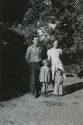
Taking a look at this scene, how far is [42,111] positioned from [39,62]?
1.92m

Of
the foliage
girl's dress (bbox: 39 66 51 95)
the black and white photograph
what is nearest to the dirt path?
the black and white photograph

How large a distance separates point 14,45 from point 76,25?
343cm

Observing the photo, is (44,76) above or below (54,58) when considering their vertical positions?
below

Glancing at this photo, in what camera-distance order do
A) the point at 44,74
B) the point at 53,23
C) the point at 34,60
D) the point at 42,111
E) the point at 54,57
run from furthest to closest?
the point at 53,23 → the point at 54,57 → the point at 44,74 → the point at 34,60 → the point at 42,111

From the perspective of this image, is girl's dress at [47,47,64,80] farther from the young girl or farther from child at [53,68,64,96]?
child at [53,68,64,96]

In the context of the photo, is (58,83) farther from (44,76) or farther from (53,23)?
(53,23)

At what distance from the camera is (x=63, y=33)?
12.7 m

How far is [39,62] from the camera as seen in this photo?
26.6ft

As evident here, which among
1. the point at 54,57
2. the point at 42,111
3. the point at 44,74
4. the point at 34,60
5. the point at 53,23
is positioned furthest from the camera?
the point at 53,23

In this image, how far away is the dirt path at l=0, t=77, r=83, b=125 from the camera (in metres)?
5.65

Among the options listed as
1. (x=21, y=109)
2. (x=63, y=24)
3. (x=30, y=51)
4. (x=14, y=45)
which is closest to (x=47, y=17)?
(x=63, y=24)

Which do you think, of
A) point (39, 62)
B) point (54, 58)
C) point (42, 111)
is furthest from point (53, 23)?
point (42, 111)

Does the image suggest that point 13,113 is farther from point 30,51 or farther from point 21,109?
point 30,51

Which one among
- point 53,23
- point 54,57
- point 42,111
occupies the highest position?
point 53,23
